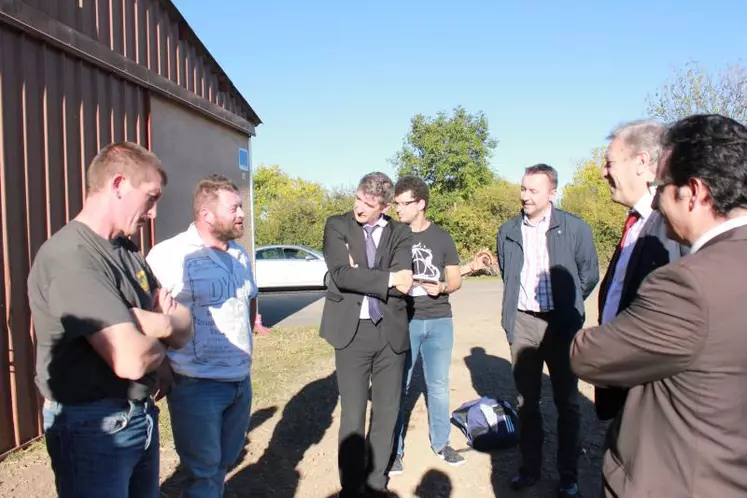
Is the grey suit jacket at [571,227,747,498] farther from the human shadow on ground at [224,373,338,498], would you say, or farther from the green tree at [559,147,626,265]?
the green tree at [559,147,626,265]

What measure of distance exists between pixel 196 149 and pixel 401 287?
16.7 feet

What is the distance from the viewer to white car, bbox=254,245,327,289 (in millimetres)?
18000

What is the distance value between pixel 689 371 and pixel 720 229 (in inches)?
16.3

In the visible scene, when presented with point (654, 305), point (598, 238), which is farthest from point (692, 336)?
point (598, 238)

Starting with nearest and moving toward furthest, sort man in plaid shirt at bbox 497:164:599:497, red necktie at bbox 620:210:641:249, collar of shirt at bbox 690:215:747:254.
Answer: collar of shirt at bbox 690:215:747:254, red necktie at bbox 620:210:641:249, man in plaid shirt at bbox 497:164:599:497

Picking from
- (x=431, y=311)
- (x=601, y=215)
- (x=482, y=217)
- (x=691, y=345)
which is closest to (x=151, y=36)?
(x=431, y=311)

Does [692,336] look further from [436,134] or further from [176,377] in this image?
[436,134]

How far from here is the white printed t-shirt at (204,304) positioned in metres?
2.64

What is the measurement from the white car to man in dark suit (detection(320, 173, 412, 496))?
1438 cm

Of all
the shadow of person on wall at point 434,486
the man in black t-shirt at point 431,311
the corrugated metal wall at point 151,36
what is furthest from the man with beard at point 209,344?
the corrugated metal wall at point 151,36

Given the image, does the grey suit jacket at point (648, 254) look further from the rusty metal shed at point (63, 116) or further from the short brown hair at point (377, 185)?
the rusty metal shed at point (63, 116)

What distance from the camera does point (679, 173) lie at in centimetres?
161

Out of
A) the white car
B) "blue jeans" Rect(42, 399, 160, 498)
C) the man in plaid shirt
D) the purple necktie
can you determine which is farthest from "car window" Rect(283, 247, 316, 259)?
"blue jeans" Rect(42, 399, 160, 498)

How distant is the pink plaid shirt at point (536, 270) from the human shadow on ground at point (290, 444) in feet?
7.07
